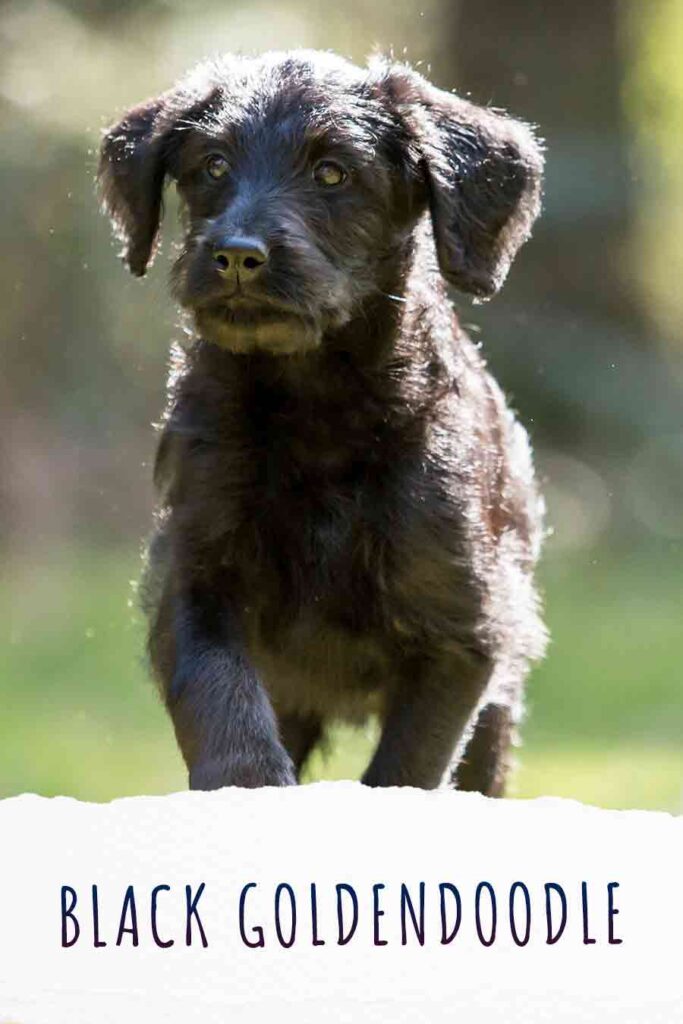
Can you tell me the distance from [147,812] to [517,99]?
11366 millimetres

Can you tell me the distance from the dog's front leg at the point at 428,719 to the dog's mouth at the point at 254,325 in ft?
3.06

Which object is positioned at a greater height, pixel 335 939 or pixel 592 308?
pixel 592 308

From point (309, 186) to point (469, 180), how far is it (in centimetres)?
50

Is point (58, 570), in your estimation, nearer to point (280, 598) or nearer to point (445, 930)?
point (280, 598)

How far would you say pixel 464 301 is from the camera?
13.8 meters

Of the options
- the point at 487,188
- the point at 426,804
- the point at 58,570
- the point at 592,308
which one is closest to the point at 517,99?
the point at 592,308

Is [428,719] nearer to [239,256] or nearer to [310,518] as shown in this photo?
[310,518]

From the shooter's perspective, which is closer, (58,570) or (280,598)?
(280,598)

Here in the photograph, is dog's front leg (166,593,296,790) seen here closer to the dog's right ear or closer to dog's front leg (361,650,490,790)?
dog's front leg (361,650,490,790)

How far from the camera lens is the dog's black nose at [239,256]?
4938 millimetres

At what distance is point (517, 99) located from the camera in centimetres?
1505

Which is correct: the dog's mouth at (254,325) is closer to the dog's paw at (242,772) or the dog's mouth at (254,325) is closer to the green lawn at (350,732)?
the dog's paw at (242,772)

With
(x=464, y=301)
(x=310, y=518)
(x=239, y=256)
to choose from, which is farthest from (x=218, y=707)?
(x=464, y=301)

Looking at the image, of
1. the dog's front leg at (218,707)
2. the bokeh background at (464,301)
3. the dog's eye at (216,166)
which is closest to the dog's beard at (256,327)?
the dog's eye at (216,166)
